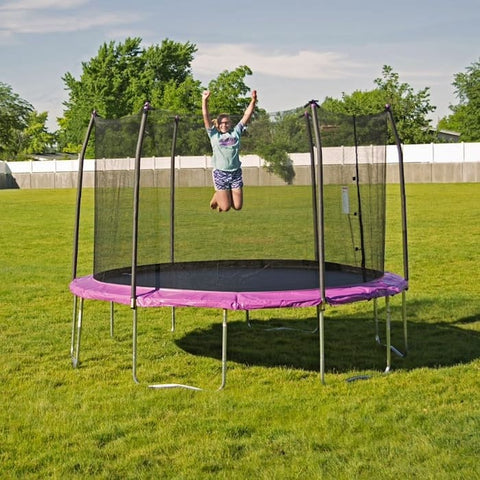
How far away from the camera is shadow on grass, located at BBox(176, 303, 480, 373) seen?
6.44 m

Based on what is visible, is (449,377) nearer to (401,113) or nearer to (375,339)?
(375,339)

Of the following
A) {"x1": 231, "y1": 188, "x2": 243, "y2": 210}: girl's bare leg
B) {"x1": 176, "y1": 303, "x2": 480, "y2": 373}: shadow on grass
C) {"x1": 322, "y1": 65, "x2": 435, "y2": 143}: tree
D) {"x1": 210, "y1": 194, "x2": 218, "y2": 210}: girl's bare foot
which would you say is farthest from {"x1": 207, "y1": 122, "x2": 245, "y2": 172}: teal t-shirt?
{"x1": 322, "y1": 65, "x2": 435, "y2": 143}: tree

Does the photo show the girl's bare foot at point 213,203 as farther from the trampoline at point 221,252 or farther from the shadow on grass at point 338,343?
the shadow on grass at point 338,343

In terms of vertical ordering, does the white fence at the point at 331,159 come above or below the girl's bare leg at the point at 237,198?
above

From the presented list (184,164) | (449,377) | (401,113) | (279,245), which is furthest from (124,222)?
(401,113)

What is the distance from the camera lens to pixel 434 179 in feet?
130

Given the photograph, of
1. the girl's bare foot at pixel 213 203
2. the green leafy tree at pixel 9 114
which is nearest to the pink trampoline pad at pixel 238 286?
the girl's bare foot at pixel 213 203

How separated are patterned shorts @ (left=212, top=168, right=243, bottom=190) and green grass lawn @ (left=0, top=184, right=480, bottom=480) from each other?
0.18 metres

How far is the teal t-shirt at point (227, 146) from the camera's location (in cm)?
626

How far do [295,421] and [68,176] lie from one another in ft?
148

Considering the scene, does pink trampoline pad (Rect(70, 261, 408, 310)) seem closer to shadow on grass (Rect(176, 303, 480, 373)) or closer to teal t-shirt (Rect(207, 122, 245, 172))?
shadow on grass (Rect(176, 303, 480, 373))

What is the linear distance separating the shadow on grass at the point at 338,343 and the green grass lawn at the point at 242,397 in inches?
0.7

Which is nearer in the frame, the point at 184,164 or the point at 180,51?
the point at 184,164

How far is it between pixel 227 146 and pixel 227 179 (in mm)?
273
